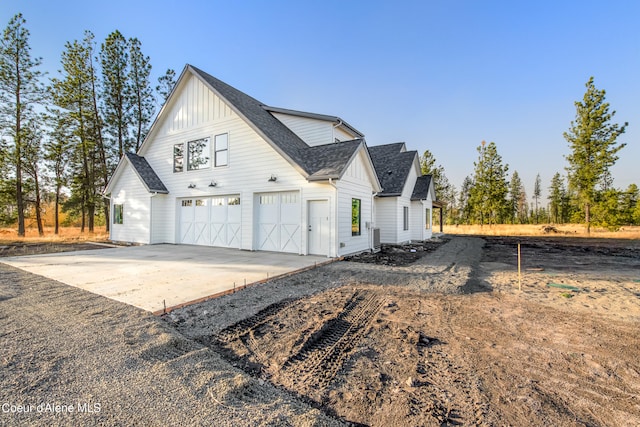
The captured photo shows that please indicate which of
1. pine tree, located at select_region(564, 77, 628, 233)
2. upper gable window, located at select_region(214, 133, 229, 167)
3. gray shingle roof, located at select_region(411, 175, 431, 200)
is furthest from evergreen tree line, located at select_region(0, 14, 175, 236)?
pine tree, located at select_region(564, 77, 628, 233)

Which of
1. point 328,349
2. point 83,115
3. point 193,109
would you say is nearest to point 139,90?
point 83,115

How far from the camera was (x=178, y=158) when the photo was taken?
1392cm

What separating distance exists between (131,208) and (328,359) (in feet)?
53.4

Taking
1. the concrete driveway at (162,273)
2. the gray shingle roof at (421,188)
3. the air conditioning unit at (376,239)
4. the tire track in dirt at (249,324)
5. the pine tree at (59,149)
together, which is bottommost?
the tire track in dirt at (249,324)

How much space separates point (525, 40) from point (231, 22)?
13.2 m

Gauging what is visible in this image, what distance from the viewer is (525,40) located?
11703mm

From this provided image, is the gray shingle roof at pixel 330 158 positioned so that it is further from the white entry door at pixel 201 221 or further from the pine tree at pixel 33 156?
the pine tree at pixel 33 156

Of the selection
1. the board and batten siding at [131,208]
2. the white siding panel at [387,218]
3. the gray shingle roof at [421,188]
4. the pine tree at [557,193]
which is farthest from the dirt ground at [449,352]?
the pine tree at [557,193]

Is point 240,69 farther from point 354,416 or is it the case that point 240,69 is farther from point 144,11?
point 354,416

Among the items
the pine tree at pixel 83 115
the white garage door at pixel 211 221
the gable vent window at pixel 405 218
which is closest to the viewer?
the white garage door at pixel 211 221

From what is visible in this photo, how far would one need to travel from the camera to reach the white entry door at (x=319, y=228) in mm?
9773

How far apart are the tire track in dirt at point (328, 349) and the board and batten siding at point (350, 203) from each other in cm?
536

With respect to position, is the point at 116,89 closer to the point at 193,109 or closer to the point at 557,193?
the point at 193,109

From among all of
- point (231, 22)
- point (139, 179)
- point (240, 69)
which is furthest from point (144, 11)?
point (139, 179)
